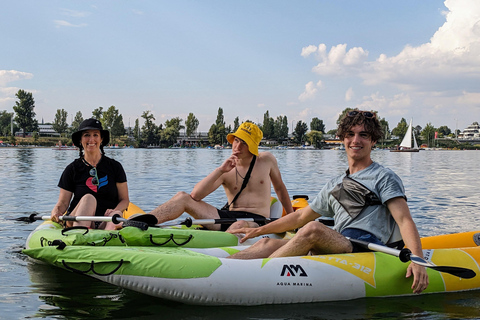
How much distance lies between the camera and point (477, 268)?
4629 mm

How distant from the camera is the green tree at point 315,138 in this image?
141688 millimetres

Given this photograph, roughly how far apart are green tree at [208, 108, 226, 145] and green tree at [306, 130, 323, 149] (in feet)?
84.1

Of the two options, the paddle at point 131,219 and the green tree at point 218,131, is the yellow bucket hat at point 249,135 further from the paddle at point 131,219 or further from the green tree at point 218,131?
the green tree at point 218,131

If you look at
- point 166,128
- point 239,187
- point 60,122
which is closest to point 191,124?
point 166,128

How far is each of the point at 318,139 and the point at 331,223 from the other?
5414 inches

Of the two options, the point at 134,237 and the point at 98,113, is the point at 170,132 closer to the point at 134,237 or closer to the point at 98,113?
the point at 98,113

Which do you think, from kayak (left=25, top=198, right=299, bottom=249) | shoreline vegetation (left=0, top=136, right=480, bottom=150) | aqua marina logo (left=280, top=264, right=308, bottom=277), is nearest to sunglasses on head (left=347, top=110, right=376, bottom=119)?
aqua marina logo (left=280, top=264, right=308, bottom=277)

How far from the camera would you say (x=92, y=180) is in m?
5.74

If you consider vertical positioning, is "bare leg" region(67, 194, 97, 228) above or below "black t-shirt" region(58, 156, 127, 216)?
below

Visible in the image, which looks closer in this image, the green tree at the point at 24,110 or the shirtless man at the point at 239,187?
the shirtless man at the point at 239,187

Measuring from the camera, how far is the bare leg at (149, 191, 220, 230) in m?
5.62

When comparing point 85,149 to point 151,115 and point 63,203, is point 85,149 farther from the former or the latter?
point 151,115

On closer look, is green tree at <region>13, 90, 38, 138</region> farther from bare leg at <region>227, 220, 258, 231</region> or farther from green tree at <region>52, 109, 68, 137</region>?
bare leg at <region>227, 220, 258, 231</region>

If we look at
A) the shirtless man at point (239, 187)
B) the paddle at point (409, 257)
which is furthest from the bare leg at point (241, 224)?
the paddle at point (409, 257)
